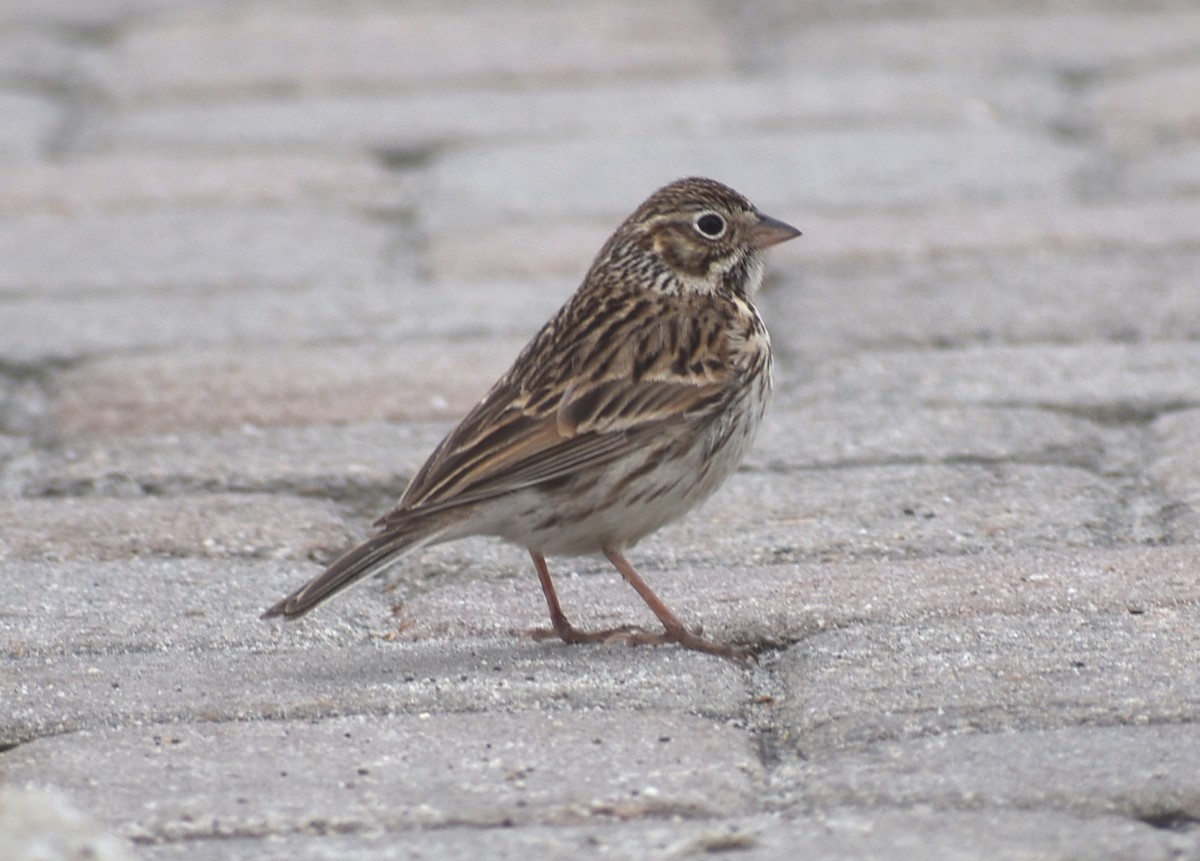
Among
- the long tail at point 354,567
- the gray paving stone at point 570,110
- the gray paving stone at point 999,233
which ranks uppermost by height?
the gray paving stone at point 570,110

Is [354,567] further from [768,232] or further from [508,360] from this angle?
[508,360]

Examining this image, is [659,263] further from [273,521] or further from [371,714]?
[371,714]

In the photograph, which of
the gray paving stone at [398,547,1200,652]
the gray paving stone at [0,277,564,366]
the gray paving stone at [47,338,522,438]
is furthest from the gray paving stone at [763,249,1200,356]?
the gray paving stone at [398,547,1200,652]

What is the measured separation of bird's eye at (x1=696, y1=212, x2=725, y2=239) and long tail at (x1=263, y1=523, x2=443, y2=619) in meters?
1.24

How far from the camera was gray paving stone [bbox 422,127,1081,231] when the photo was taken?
22.2 ft

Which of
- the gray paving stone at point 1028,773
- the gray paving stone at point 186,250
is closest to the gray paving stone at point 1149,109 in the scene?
the gray paving stone at point 186,250

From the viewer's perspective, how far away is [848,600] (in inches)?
149

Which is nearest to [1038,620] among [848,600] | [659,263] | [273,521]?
[848,600]

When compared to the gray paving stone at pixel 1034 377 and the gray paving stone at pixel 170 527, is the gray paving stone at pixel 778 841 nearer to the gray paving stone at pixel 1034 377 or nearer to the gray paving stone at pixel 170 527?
the gray paving stone at pixel 170 527

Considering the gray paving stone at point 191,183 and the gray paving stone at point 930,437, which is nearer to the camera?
the gray paving stone at point 930,437

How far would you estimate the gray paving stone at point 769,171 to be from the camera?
6.75 metres

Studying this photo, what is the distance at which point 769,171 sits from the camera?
706 centimetres

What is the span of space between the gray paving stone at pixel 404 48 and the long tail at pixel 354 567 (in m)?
5.04

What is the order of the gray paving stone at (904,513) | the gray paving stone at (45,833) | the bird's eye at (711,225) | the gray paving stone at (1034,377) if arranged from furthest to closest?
the gray paving stone at (1034,377)
the bird's eye at (711,225)
the gray paving stone at (904,513)
the gray paving stone at (45,833)
